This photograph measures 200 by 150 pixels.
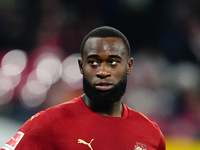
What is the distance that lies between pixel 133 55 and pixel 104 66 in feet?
19.8

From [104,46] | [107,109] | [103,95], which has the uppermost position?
[104,46]

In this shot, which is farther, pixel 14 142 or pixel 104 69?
pixel 104 69

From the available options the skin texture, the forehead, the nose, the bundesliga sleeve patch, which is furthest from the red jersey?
the forehead

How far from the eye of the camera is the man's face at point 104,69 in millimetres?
2535

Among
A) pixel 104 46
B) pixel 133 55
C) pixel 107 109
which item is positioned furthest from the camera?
pixel 133 55

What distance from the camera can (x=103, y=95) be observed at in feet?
8.38

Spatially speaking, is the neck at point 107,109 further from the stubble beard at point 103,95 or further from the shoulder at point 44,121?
the shoulder at point 44,121

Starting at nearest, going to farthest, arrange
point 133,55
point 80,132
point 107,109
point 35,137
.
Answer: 1. point 35,137
2. point 80,132
3. point 107,109
4. point 133,55

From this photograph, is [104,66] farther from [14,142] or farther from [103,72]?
[14,142]

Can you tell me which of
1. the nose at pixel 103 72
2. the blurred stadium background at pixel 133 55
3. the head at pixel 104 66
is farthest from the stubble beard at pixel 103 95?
the blurred stadium background at pixel 133 55

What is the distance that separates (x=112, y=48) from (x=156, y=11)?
711 cm

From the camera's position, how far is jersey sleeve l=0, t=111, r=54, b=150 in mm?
2322

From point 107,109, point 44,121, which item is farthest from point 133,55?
point 44,121

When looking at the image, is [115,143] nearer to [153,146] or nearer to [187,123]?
[153,146]
